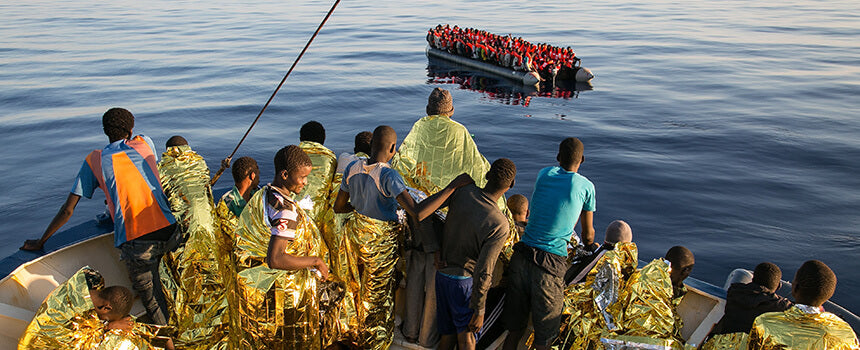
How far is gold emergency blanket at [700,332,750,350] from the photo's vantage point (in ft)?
10.8

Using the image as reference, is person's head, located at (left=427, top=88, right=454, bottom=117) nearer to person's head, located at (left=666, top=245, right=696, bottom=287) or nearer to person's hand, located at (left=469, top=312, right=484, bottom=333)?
person's hand, located at (left=469, top=312, right=484, bottom=333)

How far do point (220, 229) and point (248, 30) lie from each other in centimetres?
4245

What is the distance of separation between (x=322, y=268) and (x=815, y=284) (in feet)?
8.87

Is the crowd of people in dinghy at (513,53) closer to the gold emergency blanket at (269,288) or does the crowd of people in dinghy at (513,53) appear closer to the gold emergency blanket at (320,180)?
the gold emergency blanket at (320,180)

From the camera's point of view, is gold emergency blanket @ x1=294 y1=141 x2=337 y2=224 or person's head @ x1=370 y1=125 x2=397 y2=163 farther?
gold emergency blanket @ x1=294 y1=141 x2=337 y2=224

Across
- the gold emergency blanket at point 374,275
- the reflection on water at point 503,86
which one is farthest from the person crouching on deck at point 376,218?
the reflection on water at point 503,86

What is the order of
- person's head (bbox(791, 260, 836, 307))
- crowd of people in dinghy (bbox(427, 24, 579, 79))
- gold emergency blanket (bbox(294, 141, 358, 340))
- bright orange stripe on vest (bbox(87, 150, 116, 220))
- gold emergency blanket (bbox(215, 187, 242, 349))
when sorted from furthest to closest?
crowd of people in dinghy (bbox(427, 24, 579, 79)) < bright orange stripe on vest (bbox(87, 150, 116, 220)) < gold emergency blanket (bbox(215, 187, 242, 349)) < gold emergency blanket (bbox(294, 141, 358, 340)) < person's head (bbox(791, 260, 836, 307))

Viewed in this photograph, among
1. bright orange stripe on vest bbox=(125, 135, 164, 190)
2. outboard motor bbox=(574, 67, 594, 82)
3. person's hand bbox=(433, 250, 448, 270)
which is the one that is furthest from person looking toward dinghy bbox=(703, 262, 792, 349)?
outboard motor bbox=(574, 67, 594, 82)

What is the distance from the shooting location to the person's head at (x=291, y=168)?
3.25 m

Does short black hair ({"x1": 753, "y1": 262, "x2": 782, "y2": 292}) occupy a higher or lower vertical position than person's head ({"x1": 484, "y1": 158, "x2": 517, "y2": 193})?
lower

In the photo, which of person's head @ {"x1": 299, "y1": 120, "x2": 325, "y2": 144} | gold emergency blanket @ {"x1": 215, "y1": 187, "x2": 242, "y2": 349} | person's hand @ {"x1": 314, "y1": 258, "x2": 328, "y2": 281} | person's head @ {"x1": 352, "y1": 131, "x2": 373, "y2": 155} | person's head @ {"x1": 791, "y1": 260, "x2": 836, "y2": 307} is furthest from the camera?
person's head @ {"x1": 352, "y1": 131, "x2": 373, "y2": 155}

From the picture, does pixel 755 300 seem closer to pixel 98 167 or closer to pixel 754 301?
pixel 754 301

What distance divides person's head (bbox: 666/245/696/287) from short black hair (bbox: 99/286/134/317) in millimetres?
3608

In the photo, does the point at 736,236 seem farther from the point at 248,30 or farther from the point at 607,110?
the point at 248,30
